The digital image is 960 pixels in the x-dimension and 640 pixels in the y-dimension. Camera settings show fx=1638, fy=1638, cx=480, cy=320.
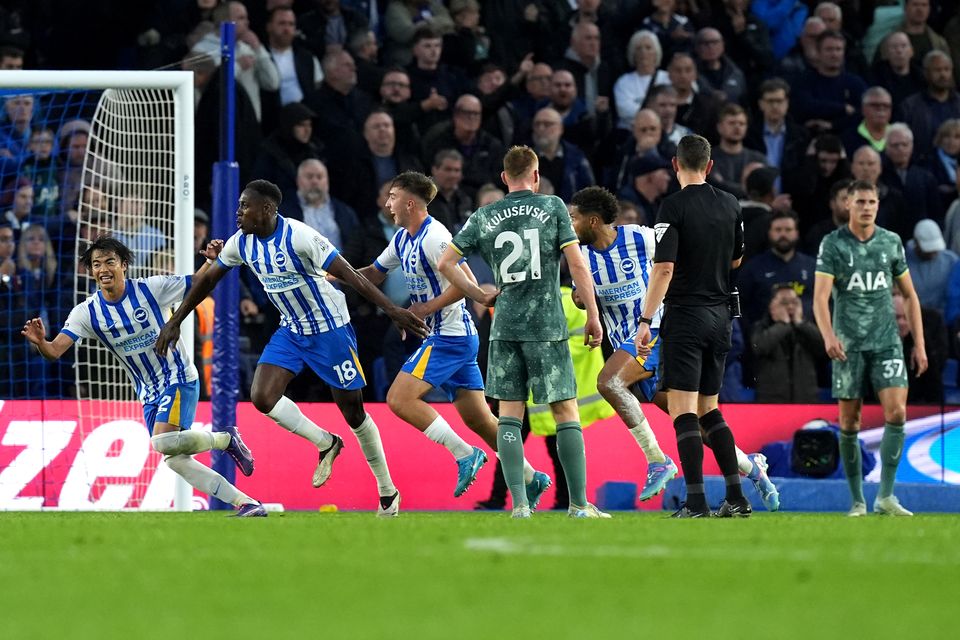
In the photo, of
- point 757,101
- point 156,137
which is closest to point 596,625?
point 156,137

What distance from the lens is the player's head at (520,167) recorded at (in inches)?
Answer: 371

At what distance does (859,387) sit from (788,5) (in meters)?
8.45

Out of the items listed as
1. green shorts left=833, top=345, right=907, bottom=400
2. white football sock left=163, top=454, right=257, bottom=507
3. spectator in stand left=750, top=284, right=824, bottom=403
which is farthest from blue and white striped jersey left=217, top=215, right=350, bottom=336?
spectator in stand left=750, top=284, right=824, bottom=403

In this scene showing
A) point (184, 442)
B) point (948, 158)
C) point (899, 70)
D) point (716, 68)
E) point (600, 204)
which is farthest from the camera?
point (899, 70)

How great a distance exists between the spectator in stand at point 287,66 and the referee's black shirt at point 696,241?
7263 mm

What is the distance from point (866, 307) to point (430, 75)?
674 cm

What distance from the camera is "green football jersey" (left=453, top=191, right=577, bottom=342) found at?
Result: 934 cm

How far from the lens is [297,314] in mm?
10812

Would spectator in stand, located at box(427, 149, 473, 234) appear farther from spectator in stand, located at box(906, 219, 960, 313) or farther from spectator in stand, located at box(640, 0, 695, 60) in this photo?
spectator in stand, located at box(906, 219, 960, 313)

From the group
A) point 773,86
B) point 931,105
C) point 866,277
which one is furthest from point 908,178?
point 866,277

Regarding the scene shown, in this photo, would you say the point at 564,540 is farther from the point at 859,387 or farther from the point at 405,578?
the point at 859,387

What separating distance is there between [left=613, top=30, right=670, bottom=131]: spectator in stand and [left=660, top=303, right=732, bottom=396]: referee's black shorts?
7.62 meters

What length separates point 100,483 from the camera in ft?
41.9

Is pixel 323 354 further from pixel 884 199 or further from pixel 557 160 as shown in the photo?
pixel 884 199
